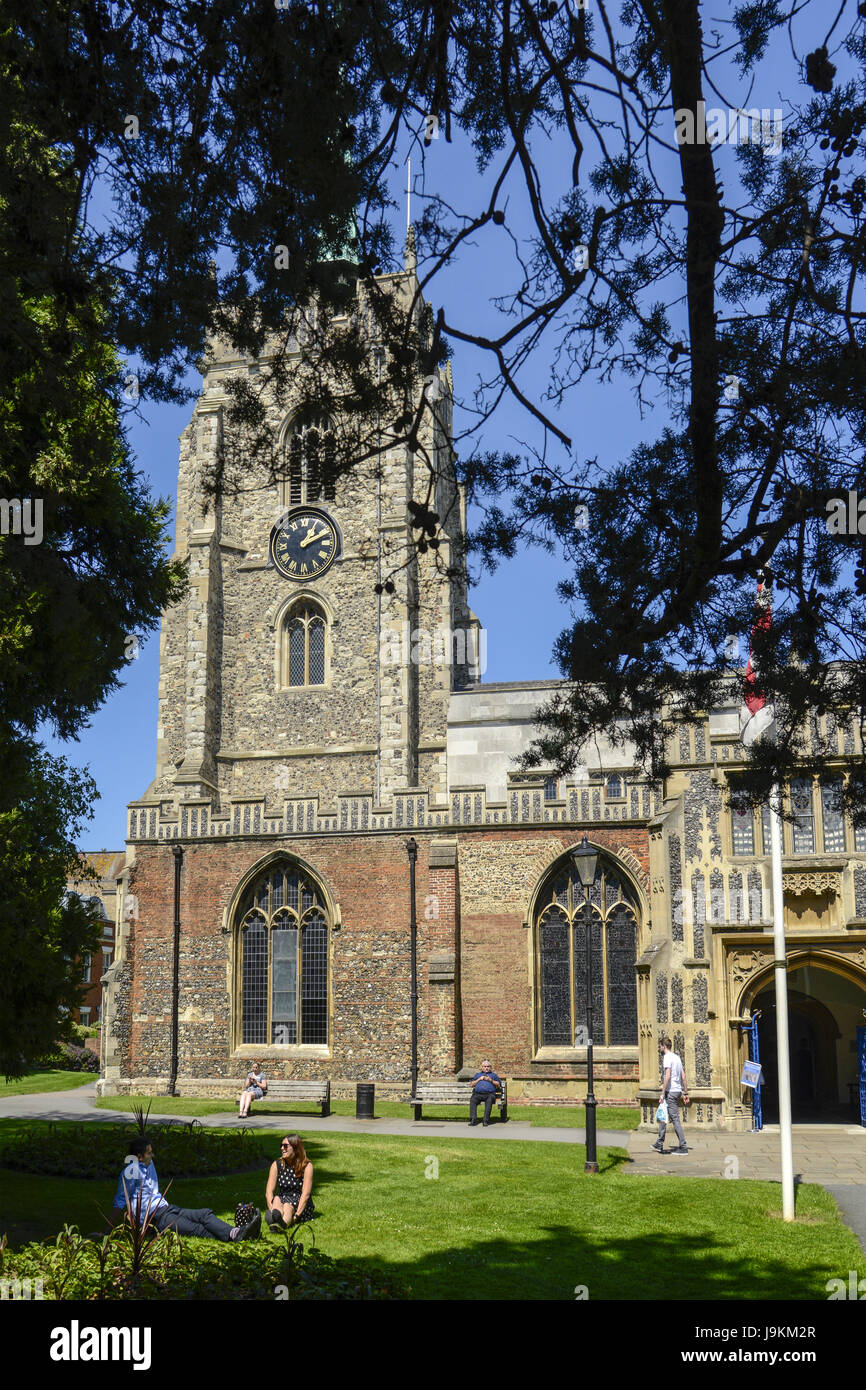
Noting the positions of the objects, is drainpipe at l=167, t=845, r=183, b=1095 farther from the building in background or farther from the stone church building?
the building in background

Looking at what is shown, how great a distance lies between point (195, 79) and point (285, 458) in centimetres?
236

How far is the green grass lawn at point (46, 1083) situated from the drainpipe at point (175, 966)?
4462 millimetres

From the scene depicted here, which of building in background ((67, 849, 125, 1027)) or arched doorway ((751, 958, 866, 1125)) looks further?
building in background ((67, 849, 125, 1027))

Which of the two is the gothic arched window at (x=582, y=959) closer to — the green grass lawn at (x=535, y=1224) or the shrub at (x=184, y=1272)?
the green grass lawn at (x=535, y=1224)

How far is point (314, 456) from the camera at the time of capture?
6.22m

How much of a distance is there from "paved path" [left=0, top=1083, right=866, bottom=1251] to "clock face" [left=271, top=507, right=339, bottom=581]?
1515cm

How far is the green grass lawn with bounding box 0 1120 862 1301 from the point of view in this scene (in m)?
9.04

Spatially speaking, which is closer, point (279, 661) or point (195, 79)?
point (195, 79)

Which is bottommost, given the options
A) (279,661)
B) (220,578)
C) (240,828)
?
(240,828)

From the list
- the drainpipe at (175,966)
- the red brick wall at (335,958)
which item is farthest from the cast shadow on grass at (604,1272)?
the drainpipe at (175,966)

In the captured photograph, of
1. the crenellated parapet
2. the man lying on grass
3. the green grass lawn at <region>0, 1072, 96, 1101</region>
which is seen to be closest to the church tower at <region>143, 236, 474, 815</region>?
the crenellated parapet
